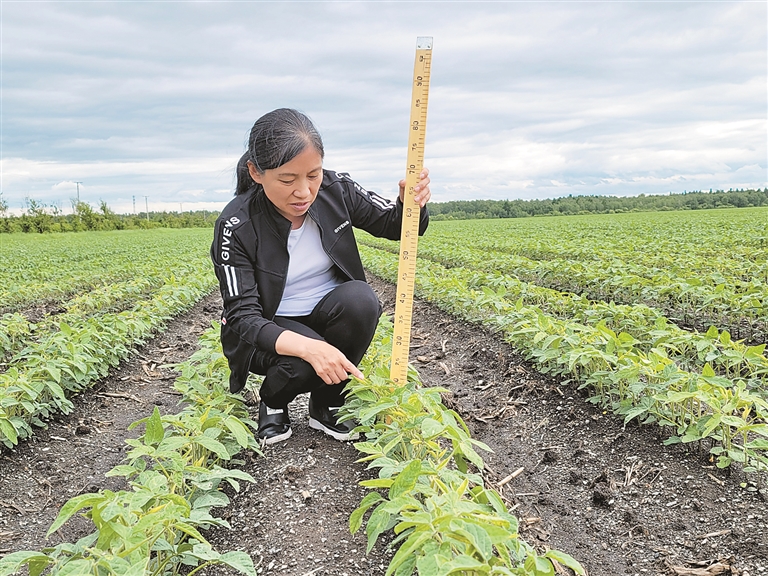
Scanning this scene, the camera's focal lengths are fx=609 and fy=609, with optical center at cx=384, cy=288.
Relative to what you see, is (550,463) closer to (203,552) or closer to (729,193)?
(203,552)

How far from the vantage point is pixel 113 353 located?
4871 mm

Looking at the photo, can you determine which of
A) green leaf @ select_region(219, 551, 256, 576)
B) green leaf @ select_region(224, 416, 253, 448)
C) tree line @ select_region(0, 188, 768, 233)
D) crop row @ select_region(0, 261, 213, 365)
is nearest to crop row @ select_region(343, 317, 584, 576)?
green leaf @ select_region(219, 551, 256, 576)

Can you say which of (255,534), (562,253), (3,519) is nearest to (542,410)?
(255,534)

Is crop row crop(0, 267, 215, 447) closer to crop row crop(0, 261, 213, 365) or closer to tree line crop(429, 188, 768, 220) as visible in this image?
crop row crop(0, 261, 213, 365)

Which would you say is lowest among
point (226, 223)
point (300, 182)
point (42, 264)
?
point (42, 264)

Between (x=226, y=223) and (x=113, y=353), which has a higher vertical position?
(x=226, y=223)

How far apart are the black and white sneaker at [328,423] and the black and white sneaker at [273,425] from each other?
145 millimetres

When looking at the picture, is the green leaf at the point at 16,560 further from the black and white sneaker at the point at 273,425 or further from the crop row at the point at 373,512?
the black and white sneaker at the point at 273,425

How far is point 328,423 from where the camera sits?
10.6ft

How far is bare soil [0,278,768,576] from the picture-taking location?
234cm

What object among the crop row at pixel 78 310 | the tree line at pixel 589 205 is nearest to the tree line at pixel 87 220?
the tree line at pixel 589 205

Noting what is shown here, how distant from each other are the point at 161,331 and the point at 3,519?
11.6ft

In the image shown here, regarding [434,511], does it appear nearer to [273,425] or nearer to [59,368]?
[273,425]

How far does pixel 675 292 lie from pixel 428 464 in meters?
5.06
